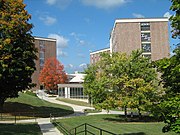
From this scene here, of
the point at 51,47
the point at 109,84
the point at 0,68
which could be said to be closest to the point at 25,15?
the point at 0,68

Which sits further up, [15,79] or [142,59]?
[142,59]

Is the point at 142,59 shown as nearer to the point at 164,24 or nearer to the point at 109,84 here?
the point at 109,84

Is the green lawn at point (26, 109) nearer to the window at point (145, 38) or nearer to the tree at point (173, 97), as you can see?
the tree at point (173, 97)

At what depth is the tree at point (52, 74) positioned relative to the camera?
7625cm

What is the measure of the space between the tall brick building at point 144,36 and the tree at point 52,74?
70.2 feet

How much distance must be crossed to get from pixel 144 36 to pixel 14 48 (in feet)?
139

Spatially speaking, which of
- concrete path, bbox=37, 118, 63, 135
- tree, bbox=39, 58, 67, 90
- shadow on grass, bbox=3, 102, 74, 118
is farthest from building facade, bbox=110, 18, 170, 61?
concrete path, bbox=37, 118, 63, 135

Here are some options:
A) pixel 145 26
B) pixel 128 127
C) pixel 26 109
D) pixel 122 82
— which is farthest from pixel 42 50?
pixel 128 127

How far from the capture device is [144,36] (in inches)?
2527

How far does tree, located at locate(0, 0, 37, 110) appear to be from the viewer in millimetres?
26547

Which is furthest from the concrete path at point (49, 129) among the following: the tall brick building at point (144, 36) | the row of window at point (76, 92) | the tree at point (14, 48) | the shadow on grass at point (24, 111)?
the row of window at point (76, 92)

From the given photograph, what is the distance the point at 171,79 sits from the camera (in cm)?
620

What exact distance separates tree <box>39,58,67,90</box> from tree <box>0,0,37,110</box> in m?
46.3

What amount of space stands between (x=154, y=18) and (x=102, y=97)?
4142 centimetres
